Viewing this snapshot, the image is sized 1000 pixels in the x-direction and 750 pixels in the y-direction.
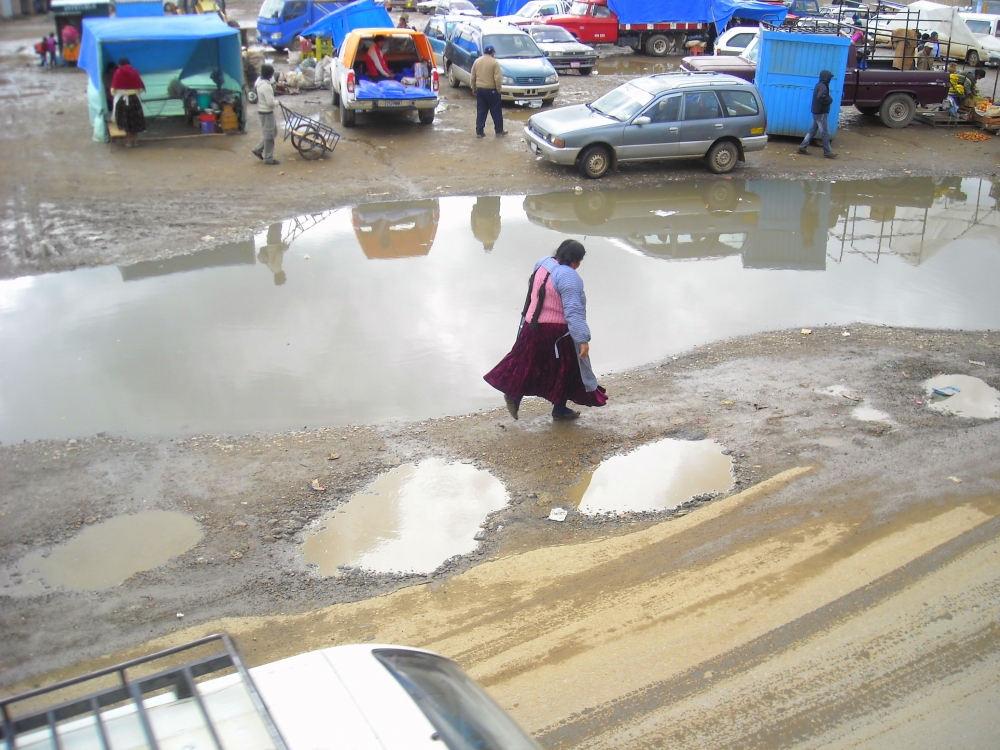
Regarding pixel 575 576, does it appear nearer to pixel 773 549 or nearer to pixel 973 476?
pixel 773 549

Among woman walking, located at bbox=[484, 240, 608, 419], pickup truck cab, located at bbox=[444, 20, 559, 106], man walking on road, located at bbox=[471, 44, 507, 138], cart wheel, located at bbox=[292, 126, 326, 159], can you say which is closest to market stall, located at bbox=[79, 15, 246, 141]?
cart wheel, located at bbox=[292, 126, 326, 159]

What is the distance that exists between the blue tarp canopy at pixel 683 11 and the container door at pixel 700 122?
12881 mm

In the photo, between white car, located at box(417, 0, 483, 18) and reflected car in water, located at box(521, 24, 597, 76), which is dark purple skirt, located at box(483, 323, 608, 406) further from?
white car, located at box(417, 0, 483, 18)

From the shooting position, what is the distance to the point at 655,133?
14.5 metres

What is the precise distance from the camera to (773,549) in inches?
224

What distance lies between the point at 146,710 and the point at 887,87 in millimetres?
19334

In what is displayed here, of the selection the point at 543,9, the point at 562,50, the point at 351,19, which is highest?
the point at 543,9

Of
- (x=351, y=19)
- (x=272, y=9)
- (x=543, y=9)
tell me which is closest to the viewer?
(x=351, y=19)

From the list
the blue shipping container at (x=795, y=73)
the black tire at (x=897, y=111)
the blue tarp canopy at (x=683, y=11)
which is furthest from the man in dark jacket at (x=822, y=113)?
the blue tarp canopy at (x=683, y=11)

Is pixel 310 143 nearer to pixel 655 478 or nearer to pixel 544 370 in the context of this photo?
pixel 544 370

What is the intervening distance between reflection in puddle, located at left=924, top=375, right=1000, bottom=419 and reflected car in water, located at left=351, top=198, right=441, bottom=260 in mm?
6348

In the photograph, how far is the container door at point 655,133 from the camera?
1441 cm

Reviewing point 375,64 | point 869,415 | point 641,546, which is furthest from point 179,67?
point 641,546

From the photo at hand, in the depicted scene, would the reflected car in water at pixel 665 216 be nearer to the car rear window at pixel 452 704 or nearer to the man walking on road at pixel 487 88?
the man walking on road at pixel 487 88
